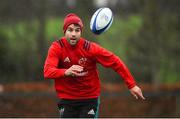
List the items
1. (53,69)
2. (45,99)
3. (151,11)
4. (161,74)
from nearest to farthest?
(53,69), (45,99), (151,11), (161,74)

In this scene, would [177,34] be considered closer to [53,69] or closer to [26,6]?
[26,6]

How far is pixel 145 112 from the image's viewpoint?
21.0 metres

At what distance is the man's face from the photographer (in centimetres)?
793

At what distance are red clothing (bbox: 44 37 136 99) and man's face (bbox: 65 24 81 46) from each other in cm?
9

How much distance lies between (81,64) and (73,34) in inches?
16.7

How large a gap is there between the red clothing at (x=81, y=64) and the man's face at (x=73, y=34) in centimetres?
9

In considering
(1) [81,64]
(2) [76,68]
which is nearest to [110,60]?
(1) [81,64]

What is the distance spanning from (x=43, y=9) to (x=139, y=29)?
4242 mm

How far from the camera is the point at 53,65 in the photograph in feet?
25.7

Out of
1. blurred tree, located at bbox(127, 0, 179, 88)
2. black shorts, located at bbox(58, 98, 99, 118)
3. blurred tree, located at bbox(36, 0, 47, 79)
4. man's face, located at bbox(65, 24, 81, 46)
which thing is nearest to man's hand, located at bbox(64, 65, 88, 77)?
man's face, located at bbox(65, 24, 81, 46)

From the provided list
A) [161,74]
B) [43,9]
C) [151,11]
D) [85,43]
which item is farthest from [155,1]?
[85,43]

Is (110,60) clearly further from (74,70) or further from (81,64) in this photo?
(74,70)

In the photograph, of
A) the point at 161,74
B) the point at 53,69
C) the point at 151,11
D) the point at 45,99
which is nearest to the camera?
the point at 53,69

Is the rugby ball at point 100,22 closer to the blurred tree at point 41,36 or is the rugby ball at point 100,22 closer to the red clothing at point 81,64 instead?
the red clothing at point 81,64
